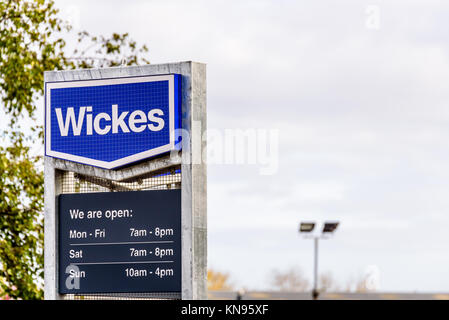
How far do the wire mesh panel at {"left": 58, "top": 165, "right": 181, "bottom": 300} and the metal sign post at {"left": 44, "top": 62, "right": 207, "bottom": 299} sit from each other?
0.01m

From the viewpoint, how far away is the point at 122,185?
10555 millimetres

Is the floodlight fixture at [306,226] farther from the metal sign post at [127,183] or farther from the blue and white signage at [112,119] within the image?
the blue and white signage at [112,119]

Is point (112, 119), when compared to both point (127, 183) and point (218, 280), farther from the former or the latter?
point (218, 280)

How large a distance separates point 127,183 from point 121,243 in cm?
83

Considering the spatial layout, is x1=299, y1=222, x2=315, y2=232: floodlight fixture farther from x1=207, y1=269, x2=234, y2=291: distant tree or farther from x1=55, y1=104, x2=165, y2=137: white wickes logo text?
x1=207, y1=269, x2=234, y2=291: distant tree

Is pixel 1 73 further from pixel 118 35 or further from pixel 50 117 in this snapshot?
pixel 50 117

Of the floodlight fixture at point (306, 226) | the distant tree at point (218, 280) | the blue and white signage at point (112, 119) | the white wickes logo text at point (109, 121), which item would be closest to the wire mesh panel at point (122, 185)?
the blue and white signage at point (112, 119)

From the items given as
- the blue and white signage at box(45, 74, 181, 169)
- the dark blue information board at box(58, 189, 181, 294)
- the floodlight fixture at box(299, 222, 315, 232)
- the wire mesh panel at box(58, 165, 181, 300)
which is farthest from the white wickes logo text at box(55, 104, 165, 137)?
the floodlight fixture at box(299, 222, 315, 232)

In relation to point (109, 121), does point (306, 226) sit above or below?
below

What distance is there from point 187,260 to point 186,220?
0.48 metres

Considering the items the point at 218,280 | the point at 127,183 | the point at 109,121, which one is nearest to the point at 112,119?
the point at 109,121

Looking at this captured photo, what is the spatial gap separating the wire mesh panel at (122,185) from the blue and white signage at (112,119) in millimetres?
344

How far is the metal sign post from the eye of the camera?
9.91 metres
